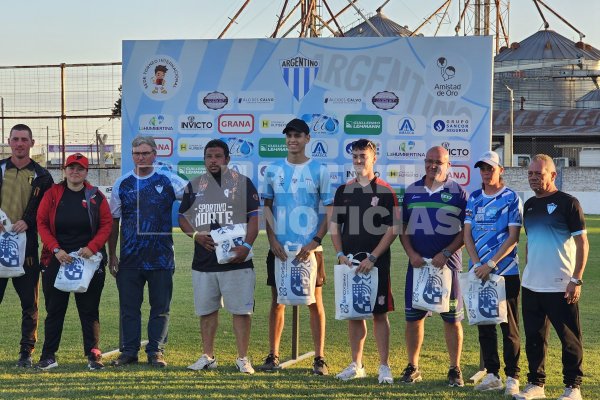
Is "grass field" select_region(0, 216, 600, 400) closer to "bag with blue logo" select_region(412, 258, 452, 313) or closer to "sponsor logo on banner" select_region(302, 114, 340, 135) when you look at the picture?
"bag with blue logo" select_region(412, 258, 452, 313)

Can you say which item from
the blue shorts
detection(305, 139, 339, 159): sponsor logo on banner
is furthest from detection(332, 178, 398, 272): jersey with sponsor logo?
Answer: detection(305, 139, 339, 159): sponsor logo on banner

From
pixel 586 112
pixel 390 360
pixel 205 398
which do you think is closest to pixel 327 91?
pixel 390 360

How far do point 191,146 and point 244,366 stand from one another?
2628mm

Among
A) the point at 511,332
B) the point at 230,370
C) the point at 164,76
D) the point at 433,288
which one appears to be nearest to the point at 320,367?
the point at 230,370

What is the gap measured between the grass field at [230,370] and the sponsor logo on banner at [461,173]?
1.74m

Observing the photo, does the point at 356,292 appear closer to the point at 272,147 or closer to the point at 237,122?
the point at 272,147

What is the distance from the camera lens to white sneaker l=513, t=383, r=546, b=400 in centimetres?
697

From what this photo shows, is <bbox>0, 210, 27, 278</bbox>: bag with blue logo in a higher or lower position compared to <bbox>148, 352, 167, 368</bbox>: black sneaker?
higher

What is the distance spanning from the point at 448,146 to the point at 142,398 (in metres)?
3.93

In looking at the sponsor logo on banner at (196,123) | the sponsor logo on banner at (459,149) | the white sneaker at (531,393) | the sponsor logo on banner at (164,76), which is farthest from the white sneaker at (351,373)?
the sponsor logo on banner at (164,76)

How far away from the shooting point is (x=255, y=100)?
9367mm

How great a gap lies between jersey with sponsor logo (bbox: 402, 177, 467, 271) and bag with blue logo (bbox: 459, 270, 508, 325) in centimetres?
30

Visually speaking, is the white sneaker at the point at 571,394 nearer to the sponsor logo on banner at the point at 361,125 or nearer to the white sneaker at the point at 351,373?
the white sneaker at the point at 351,373

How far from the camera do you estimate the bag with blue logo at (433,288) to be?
7321mm
